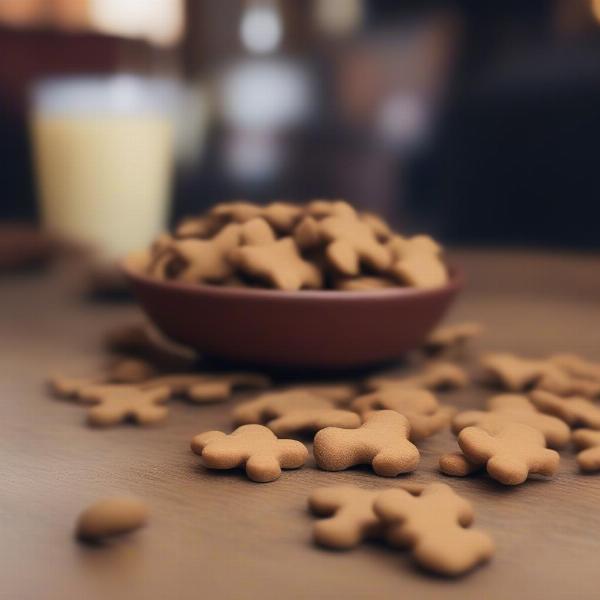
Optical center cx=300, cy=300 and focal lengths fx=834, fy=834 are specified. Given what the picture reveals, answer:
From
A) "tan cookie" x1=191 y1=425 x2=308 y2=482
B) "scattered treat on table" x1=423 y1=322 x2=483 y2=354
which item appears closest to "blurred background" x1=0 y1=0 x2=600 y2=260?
"scattered treat on table" x1=423 y1=322 x2=483 y2=354

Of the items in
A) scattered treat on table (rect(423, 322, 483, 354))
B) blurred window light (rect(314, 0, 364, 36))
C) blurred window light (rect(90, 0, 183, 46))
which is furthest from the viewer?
blurred window light (rect(90, 0, 183, 46))

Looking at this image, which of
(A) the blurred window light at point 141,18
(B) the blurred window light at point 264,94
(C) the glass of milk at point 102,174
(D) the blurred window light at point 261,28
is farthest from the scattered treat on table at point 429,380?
(A) the blurred window light at point 141,18

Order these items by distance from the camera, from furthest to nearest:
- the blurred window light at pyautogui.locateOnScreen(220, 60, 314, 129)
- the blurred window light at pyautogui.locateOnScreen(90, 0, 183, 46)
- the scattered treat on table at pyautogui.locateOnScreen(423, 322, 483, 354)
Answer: the blurred window light at pyautogui.locateOnScreen(90, 0, 183, 46)
the blurred window light at pyautogui.locateOnScreen(220, 60, 314, 129)
the scattered treat on table at pyautogui.locateOnScreen(423, 322, 483, 354)

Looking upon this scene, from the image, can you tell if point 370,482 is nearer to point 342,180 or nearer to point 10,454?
point 10,454

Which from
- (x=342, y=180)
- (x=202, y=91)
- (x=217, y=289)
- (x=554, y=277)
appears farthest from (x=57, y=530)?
(x=202, y=91)

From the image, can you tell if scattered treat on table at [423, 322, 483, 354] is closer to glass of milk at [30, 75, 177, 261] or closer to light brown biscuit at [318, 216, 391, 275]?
light brown biscuit at [318, 216, 391, 275]

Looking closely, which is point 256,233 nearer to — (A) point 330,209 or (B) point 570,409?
(A) point 330,209
